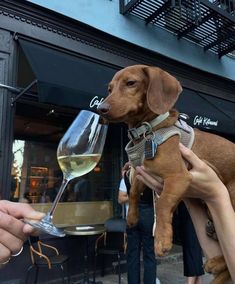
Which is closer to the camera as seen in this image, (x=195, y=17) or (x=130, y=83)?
(x=130, y=83)

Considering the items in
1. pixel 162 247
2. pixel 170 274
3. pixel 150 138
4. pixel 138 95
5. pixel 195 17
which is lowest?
pixel 170 274

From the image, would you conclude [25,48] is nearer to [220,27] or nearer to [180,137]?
[180,137]

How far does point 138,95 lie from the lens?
2346mm

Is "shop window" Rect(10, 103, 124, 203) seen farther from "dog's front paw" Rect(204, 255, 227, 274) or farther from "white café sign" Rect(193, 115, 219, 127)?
"dog's front paw" Rect(204, 255, 227, 274)

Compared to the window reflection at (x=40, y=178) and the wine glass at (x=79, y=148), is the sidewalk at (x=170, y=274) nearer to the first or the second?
the window reflection at (x=40, y=178)

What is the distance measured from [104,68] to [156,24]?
210 cm

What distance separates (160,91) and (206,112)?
5.03 meters

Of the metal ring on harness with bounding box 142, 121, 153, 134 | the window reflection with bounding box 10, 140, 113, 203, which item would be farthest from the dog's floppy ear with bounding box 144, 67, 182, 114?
the window reflection with bounding box 10, 140, 113, 203

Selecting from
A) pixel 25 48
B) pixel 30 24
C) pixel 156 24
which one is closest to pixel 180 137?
pixel 25 48

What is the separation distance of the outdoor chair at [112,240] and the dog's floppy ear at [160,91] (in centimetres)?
411

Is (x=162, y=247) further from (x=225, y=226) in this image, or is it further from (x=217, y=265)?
(x=217, y=265)

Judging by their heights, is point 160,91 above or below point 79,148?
above

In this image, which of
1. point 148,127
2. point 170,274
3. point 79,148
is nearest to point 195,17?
point 170,274

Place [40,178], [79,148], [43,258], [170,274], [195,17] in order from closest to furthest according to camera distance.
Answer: [79,148] < [43,258] < [40,178] < [170,274] < [195,17]
